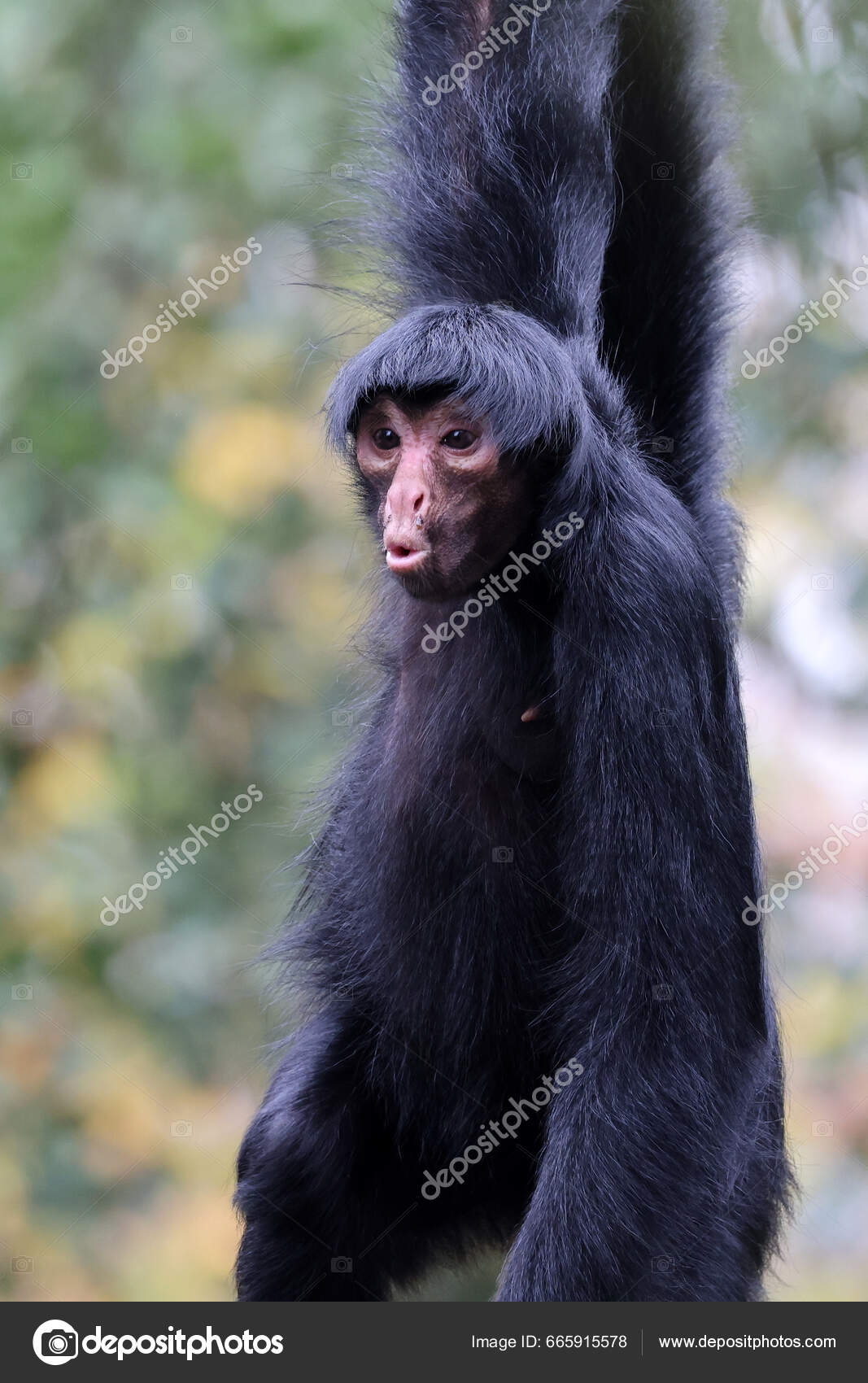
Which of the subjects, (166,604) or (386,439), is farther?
(166,604)

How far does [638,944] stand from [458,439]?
1255 millimetres

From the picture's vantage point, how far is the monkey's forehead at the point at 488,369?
3148 millimetres

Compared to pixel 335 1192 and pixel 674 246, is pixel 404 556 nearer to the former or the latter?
pixel 674 246

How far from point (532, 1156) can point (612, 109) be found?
284 cm

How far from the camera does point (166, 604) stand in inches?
A: 256

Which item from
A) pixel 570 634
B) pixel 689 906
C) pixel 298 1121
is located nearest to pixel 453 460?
pixel 570 634

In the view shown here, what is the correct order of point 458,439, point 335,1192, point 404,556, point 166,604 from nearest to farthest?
point 404,556 < point 458,439 < point 335,1192 < point 166,604

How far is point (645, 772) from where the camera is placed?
10.3ft

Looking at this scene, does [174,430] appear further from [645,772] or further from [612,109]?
[645,772]

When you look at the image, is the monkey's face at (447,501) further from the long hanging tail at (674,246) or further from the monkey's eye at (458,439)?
the long hanging tail at (674,246)

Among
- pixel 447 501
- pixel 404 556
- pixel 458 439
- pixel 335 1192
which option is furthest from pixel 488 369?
pixel 335 1192

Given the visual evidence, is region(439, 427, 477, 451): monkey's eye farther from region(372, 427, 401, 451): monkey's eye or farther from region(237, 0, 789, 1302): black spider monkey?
region(372, 427, 401, 451): monkey's eye
